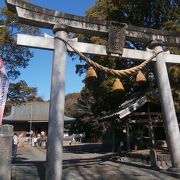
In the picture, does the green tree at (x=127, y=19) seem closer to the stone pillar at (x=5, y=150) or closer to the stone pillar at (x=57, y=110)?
the stone pillar at (x=57, y=110)

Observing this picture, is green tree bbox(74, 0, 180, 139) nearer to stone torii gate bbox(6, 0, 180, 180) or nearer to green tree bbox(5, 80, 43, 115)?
green tree bbox(5, 80, 43, 115)

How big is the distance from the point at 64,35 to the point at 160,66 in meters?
3.88

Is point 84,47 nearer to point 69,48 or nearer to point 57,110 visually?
point 69,48

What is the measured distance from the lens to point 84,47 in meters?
10.1

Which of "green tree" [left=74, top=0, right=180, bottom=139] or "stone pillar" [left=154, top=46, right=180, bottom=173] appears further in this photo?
"green tree" [left=74, top=0, right=180, bottom=139]

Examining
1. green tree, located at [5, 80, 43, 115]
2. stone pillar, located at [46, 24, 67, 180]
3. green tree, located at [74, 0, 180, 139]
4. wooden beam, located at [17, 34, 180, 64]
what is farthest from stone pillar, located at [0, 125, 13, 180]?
green tree, located at [74, 0, 180, 139]

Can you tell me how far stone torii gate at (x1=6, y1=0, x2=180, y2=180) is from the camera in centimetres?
862

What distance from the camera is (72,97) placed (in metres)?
76.2

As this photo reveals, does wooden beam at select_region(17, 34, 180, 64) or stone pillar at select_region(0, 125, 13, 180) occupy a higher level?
wooden beam at select_region(17, 34, 180, 64)

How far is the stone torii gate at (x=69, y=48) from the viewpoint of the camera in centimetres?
862

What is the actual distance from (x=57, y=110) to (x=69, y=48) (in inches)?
91.2

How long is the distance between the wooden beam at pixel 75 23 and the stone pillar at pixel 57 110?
372 mm

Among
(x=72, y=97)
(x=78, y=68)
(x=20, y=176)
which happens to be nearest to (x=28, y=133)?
(x=78, y=68)

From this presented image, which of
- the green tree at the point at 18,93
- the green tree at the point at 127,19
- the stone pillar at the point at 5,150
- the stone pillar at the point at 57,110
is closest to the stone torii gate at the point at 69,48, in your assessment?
the stone pillar at the point at 57,110
